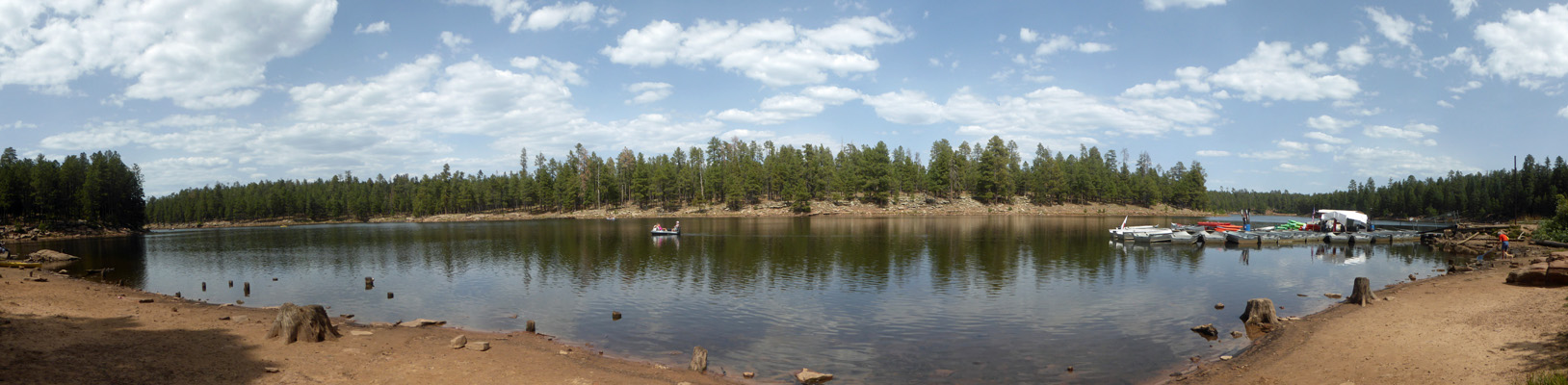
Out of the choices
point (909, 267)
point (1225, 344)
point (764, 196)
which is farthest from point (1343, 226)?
point (764, 196)

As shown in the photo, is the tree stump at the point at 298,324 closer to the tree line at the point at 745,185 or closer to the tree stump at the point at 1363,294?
the tree stump at the point at 1363,294

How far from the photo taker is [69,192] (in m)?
97.9

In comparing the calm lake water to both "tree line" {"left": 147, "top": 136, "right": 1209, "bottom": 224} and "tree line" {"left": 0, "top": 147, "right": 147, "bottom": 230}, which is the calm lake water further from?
"tree line" {"left": 147, "top": 136, "right": 1209, "bottom": 224}

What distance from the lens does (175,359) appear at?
1383 centimetres

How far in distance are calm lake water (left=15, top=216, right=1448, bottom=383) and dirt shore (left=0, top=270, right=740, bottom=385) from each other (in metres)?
2.34

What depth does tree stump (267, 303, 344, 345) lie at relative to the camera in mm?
16359

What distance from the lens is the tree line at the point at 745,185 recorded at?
462 feet

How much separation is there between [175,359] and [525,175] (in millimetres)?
161039

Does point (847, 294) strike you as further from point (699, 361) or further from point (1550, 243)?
point (1550, 243)

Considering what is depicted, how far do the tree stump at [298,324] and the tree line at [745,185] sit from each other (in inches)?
4465

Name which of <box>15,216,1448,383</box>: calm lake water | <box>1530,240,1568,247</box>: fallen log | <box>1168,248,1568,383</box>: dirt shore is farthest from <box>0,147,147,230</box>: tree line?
<box>1530,240,1568,247</box>: fallen log

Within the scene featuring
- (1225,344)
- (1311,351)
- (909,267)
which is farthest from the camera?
(909,267)

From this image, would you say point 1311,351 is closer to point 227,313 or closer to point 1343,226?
point 227,313

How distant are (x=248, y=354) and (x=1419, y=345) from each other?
2791cm
